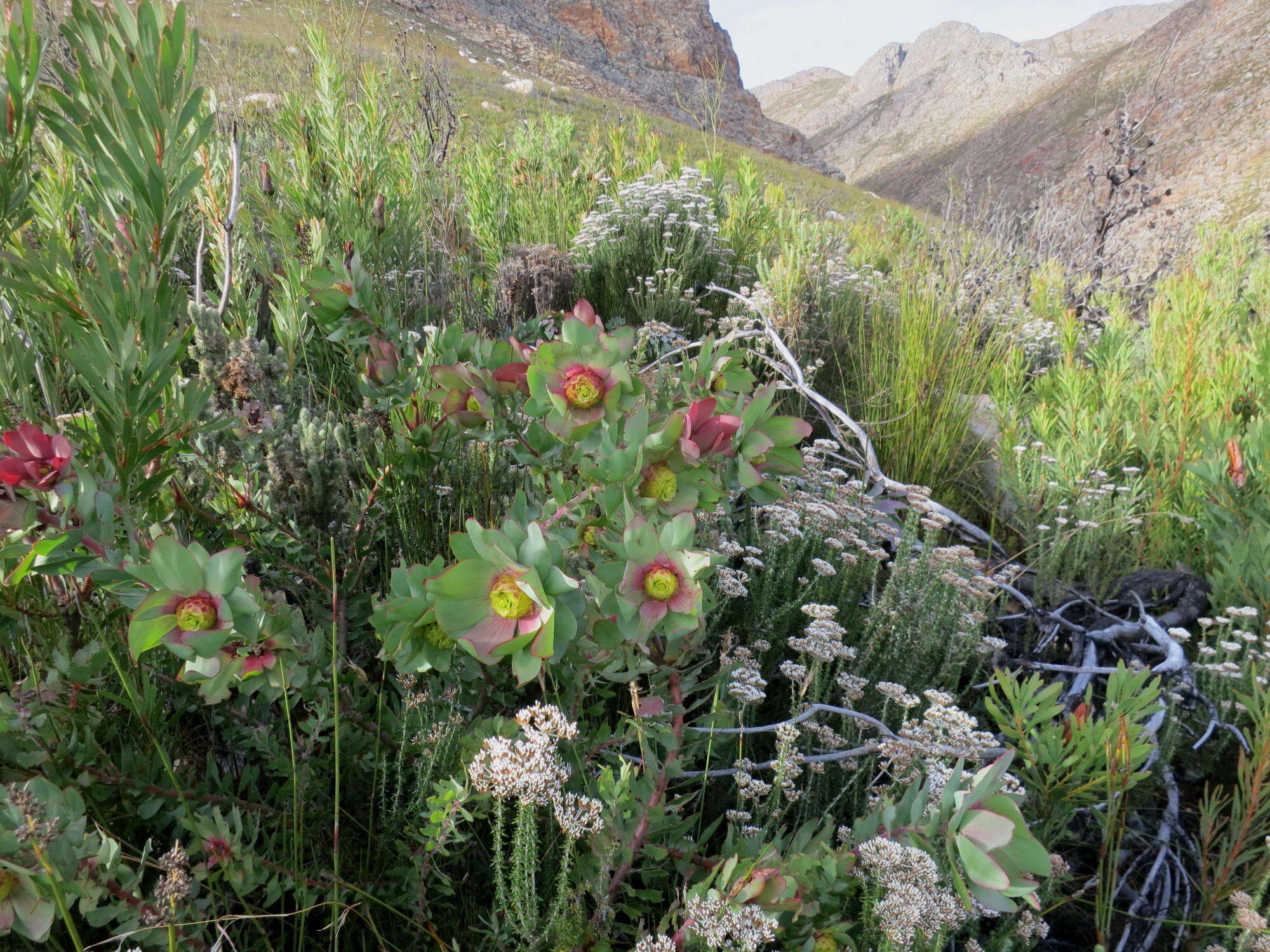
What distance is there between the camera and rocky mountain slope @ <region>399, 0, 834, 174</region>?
3769cm

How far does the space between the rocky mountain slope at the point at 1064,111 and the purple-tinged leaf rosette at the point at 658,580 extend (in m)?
4.81

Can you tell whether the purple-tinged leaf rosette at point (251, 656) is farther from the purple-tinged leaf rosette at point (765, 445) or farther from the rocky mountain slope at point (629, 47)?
the rocky mountain slope at point (629, 47)

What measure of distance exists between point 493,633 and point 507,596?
49 millimetres

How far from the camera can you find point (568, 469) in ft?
4.85

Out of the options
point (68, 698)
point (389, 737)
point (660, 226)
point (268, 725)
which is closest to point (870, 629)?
point (389, 737)

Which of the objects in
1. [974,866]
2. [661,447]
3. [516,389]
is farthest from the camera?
[516,389]

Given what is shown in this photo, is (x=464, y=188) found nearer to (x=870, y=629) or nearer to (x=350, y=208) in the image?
(x=350, y=208)

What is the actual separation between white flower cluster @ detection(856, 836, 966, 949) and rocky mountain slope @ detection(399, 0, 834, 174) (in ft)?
96.8

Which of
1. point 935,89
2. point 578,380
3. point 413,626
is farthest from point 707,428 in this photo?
point 935,89

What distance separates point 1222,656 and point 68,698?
2.58 m

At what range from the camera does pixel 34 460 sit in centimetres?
84

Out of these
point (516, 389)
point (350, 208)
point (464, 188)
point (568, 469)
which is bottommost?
point (568, 469)

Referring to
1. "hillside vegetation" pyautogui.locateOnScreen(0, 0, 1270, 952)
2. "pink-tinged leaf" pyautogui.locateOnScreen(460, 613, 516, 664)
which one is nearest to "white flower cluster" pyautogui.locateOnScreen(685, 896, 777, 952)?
"hillside vegetation" pyautogui.locateOnScreen(0, 0, 1270, 952)

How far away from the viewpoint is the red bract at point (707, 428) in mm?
951
